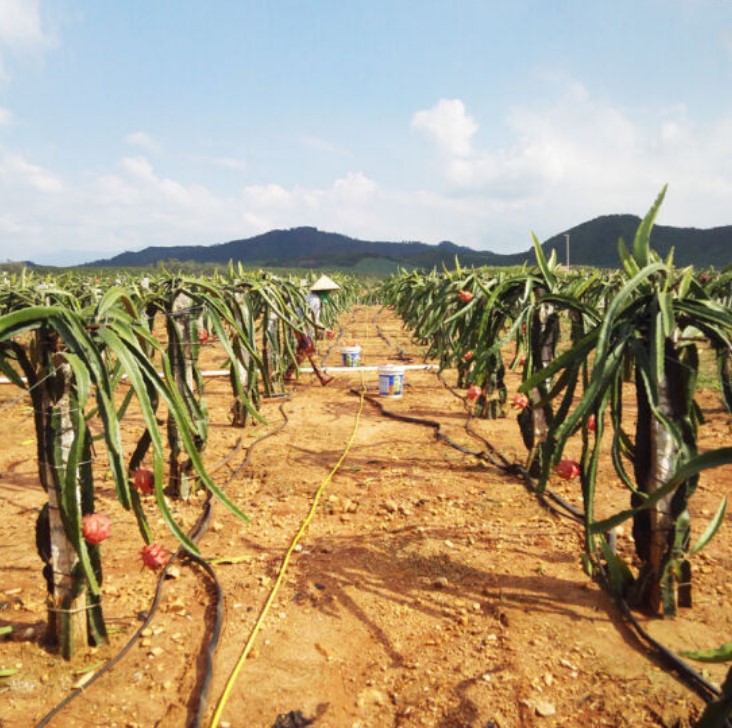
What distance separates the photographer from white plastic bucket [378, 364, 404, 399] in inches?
252

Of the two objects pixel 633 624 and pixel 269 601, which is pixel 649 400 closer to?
pixel 633 624

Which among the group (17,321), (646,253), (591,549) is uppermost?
(646,253)

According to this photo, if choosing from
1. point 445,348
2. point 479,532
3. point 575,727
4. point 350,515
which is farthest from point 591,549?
point 445,348

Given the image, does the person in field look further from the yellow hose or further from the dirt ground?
the dirt ground

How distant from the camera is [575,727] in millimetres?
1732

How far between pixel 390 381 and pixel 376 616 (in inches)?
164

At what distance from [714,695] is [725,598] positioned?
0.65 m

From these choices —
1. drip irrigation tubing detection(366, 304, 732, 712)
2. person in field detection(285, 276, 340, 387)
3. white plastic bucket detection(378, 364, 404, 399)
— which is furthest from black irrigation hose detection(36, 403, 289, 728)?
white plastic bucket detection(378, 364, 404, 399)

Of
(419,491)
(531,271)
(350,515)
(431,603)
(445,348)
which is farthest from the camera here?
(445,348)

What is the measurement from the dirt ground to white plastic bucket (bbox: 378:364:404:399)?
2418 millimetres

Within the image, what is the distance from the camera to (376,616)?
2350mm

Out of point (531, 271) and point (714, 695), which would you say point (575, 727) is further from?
point (531, 271)

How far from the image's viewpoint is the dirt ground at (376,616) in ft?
6.05

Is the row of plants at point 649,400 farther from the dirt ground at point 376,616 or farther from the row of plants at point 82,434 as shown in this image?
the row of plants at point 82,434
